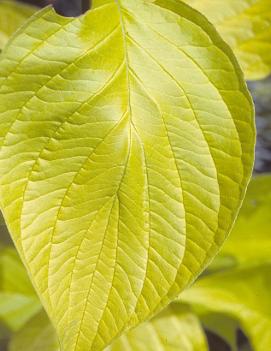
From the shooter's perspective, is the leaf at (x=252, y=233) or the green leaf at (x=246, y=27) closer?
the green leaf at (x=246, y=27)

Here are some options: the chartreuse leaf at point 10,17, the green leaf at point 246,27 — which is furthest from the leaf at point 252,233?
the chartreuse leaf at point 10,17

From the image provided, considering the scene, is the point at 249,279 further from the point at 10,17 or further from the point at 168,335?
the point at 10,17

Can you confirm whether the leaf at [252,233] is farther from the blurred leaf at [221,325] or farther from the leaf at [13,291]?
the leaf at [13,291]

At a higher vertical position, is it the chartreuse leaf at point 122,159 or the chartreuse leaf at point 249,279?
the chartreuse leaf at point 122,159

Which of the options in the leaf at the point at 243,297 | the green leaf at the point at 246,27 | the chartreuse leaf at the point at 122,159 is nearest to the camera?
the chartreuse leaf at the point at 122,159

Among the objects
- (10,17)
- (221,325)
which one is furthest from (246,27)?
(221,325)

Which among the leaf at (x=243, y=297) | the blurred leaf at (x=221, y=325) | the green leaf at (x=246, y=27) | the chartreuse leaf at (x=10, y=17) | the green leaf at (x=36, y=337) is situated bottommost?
the blurred leaf at (x=221, y=325)
